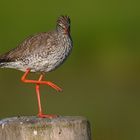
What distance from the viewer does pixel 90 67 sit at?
17.8m

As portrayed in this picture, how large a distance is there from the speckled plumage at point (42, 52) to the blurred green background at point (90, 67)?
2.83 meters

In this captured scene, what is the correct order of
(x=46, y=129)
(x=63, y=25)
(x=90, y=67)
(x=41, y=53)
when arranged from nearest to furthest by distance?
(x=46, y=129)
(x=41, y=53)
(x=63, y=25)
(x=90, y=67)

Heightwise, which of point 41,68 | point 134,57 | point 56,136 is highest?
point 134,57

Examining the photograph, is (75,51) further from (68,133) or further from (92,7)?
(68,133)

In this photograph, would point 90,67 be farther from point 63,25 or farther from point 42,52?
point 42,52

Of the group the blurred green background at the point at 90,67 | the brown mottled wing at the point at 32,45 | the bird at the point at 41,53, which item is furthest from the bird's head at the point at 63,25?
the blurred green background at the point at 90,67

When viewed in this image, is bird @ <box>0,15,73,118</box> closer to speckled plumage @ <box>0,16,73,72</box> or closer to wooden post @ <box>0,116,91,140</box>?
speckled plumage @ <box>0,16,73,72</box>

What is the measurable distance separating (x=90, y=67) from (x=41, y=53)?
24.5 ft

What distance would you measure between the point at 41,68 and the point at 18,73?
264 inches

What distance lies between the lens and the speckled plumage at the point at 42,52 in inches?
406

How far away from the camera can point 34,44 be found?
34.3 ft

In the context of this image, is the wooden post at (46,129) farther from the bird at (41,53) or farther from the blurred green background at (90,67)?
the blurred green background at (90,67)

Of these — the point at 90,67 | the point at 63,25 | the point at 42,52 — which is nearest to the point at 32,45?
the point at 42,52

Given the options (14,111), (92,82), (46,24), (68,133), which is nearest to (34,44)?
Answer: (68,133)
